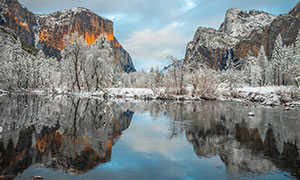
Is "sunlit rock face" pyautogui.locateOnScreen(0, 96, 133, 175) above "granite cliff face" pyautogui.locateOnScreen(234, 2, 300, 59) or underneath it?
underneath

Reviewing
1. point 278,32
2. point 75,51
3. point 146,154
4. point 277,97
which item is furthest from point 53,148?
point 278,32

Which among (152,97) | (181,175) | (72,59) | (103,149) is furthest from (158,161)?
(72,59)

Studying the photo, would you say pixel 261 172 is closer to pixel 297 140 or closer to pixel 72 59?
pixel 297 140

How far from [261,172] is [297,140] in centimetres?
536

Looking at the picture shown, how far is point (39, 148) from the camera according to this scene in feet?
24.7

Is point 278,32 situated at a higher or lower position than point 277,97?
higher

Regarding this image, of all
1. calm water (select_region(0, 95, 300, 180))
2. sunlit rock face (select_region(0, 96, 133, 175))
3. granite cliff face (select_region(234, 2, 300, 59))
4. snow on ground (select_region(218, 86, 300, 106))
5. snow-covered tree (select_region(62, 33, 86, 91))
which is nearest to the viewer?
calm water (select_region(0, 95, 300, 180))

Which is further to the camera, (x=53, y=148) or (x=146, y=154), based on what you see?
(x=146, y=154)

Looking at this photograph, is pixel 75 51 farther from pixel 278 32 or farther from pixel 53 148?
pixel 278 32

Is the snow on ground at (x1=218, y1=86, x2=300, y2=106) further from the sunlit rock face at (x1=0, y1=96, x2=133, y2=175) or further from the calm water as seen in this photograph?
the sunlit rock face at (x1=0, y1=96, x2=133, y2=175)

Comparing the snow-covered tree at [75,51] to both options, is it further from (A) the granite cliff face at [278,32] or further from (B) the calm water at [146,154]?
(A) the granite cliff face at [278,32]

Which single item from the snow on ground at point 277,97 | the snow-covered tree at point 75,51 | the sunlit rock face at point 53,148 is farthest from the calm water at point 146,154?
the snow-covered tree at point 75,51

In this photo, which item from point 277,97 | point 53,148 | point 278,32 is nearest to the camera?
point 53,148

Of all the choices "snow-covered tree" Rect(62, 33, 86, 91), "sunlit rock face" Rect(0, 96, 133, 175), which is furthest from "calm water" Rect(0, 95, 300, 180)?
"snow-covered tree" Rect(62, 33, 86, 91)
